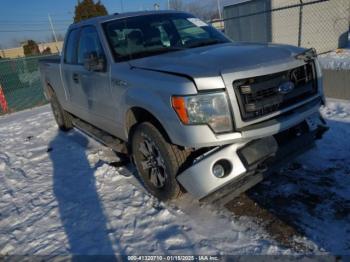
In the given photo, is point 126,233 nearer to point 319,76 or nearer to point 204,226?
point 204,226

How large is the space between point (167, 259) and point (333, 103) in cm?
452

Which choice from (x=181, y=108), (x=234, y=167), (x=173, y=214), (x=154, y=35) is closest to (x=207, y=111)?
(x=181, y=108)

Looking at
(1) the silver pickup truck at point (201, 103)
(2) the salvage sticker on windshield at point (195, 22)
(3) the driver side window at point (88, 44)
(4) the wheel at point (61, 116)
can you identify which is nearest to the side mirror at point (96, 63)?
(1) the silver pickup truck at point (201, 103)

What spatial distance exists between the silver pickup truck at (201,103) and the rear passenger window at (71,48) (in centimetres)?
92

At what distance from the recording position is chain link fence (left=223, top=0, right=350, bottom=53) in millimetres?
12148

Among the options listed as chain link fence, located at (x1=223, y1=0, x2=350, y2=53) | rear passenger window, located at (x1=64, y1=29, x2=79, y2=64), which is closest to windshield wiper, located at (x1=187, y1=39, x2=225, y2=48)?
rear passenger window, located at (x1=64, y1=29, x2=79, y2=64)

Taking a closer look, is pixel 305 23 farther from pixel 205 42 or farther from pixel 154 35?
pixel 154 35

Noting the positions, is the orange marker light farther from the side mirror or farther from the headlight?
the side mirror

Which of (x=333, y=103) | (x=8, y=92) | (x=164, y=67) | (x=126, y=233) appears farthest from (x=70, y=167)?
(x=8, y=92)

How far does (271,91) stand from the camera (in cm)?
301

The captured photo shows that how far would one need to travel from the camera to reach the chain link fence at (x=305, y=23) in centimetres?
1215

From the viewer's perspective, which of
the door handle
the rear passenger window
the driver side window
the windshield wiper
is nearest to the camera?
the windshield wiper

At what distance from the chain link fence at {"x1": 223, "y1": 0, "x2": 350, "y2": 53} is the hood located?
9377 mm

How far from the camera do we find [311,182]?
11.8 feet
